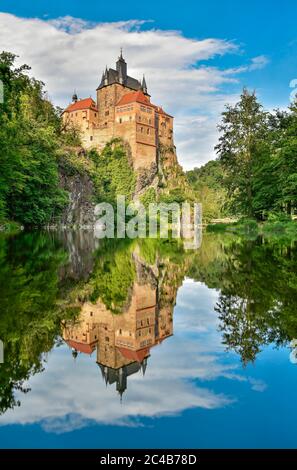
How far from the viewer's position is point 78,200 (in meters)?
48.2

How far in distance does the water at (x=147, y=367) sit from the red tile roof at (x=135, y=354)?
0.04 feet

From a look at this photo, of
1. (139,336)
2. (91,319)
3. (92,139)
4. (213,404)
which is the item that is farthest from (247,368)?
(92,139)

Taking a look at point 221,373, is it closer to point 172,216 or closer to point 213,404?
point 213,404

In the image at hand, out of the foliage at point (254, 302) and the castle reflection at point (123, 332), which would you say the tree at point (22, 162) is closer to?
the foliage at point (254, 302)

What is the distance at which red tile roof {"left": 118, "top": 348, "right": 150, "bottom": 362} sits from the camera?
311 cm

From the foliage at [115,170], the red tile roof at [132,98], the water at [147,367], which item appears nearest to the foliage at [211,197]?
the foliage at [115,170]

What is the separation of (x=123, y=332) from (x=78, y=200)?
45.4m

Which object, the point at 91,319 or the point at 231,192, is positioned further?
the point at 231,192

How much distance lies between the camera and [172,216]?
60938 mm

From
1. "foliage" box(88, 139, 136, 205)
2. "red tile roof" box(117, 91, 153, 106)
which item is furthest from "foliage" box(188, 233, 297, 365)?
"red tile roof" box(117, 91, 153, 106)

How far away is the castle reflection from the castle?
6112cm

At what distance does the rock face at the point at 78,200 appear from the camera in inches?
1809

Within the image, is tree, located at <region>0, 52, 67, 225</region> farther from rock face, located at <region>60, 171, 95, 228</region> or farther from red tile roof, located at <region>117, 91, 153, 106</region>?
red tile roof, located at <region>117, 91, 153, 106</region>

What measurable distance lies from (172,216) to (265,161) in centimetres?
3064
